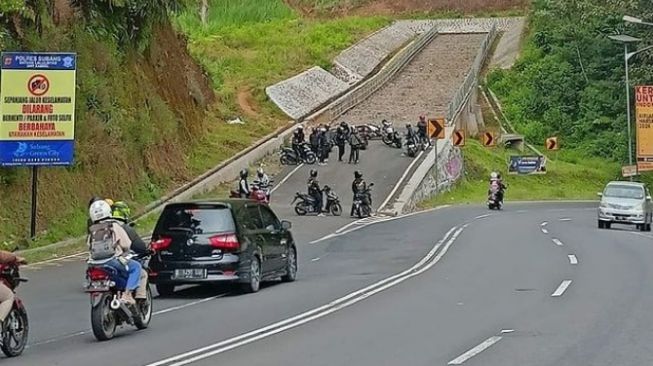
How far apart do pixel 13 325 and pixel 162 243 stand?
616 cm

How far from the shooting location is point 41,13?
98.9 feet

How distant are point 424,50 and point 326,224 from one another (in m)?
46.5

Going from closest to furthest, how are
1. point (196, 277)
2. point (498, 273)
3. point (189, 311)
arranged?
1. point (189, 311)
2. point (196, 277)
3. point (498, 273)

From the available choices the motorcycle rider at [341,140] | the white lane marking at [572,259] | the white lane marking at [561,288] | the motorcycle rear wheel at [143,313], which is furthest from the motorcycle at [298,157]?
the motorcycle rear wheel at [143,313]

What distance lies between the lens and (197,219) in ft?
63.2

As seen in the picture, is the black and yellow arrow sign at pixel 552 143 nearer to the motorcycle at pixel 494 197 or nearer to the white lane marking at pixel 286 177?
the motorcycle at pixel 494 197

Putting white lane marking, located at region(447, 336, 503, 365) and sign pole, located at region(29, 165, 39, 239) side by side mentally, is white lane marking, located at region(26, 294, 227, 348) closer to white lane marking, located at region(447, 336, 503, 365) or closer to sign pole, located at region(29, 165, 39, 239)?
white lane marking, located at region(447, 336, 503, 365)

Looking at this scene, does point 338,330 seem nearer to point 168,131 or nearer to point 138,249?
point 138,249

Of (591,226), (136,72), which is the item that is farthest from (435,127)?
(136,72)

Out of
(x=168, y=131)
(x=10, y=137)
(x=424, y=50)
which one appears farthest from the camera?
(x=424, y=50)

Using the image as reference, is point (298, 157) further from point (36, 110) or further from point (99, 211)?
point (99, 211)

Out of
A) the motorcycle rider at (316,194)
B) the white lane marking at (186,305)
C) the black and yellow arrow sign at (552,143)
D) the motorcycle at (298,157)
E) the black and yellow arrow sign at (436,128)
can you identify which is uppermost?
the black and yellow arrow sign at (552,143)

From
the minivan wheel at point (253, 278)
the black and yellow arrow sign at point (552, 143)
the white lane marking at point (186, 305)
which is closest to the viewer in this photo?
the white lane marking at point (186, 305)

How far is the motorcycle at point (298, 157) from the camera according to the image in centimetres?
5041
